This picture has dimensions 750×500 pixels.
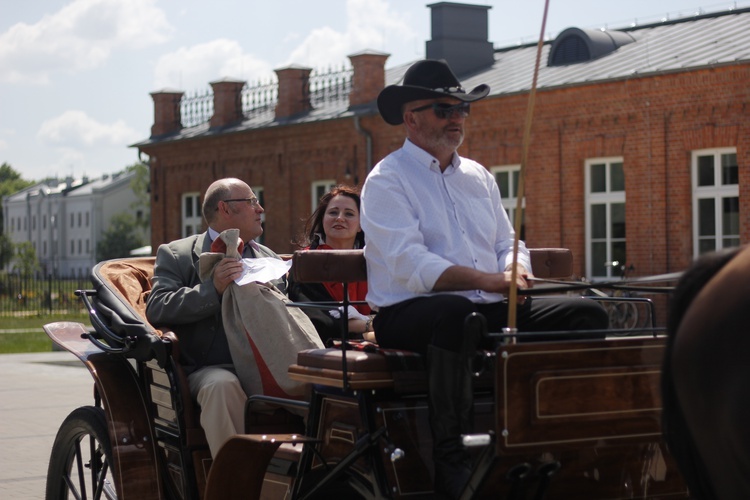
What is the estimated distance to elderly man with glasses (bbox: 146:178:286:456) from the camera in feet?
16.2

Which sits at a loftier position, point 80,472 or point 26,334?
point 80,472

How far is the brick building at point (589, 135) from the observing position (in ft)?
67.6

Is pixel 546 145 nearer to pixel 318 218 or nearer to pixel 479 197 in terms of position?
pixel 318 218

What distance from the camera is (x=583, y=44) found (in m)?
24.2

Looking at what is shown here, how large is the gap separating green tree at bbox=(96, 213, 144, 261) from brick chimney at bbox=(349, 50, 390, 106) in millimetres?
64216

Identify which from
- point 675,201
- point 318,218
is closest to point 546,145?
point 675,201

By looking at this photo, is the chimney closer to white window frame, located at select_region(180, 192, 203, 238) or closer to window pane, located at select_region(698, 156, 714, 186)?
window pane, located at select_region(698, 156, 714, 186)

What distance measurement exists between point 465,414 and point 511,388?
28 cm

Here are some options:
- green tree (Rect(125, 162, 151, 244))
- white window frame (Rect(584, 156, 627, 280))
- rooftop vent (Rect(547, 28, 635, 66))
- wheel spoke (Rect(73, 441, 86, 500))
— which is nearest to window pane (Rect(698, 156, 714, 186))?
white window frame (Rect(584, 156, 627, 280))

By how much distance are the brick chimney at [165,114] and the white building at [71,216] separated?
198 ft

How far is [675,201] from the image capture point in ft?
68.9

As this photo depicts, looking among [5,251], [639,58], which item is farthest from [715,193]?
[5,251]

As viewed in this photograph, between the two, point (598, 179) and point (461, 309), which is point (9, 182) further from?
point (461, 309)

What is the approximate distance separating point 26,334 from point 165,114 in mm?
11249
